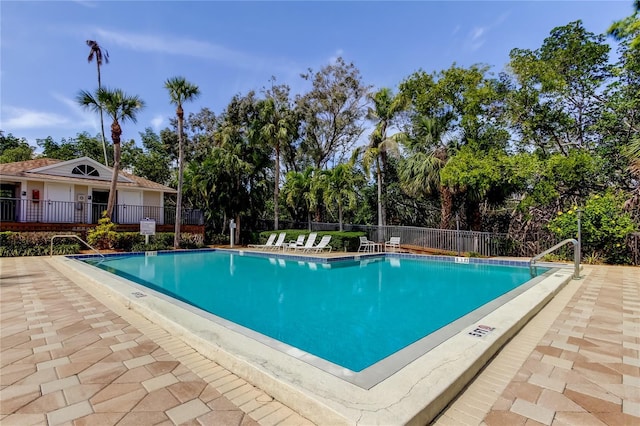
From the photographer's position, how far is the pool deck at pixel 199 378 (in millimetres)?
2170

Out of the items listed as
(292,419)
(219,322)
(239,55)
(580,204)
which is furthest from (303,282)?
(239,55)

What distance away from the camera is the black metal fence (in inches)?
589

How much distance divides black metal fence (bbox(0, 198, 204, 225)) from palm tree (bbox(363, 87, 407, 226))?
10.6m

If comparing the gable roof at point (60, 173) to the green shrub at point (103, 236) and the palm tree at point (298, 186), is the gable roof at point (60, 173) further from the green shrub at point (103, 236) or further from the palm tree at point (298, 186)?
the palm tree at point (298, 186)

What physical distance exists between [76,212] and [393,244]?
645 inches

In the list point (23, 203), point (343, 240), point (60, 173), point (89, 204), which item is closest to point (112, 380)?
point (343, 240)

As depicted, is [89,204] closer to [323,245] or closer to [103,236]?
[103,236]

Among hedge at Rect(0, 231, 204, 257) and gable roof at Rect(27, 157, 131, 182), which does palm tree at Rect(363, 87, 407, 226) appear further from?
gable roof at Rect(27, 157, 131, 182)

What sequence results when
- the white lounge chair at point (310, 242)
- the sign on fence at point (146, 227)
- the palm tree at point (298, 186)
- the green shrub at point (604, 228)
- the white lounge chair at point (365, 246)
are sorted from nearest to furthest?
1. the green shrub at point (604, 228)
2. the sign on fence at point (146, 227)
3. the white lounge chair at point (310, 242)
4. the white lounge chair at point (365, 246)
5. the palm tree at point (298, 186)

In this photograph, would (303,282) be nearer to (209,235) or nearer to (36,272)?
(36,272)

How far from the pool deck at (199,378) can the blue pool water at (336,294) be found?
1471 mm

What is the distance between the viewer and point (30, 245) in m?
13.2

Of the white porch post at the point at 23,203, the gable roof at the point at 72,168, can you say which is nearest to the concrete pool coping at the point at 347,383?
the white porch post at the point at 23,203

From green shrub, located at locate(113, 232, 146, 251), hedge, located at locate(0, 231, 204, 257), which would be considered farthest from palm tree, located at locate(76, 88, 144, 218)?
hedge, located at locate(0, 231, 204, 257)
